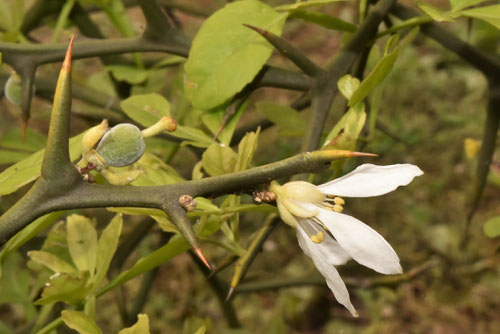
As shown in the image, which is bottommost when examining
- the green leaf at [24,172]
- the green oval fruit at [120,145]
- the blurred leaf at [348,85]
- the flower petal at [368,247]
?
the flower petal at [368,247]

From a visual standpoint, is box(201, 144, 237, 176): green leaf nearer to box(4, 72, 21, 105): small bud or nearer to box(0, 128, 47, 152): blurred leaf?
box(4, 72, 21, 105): small bud

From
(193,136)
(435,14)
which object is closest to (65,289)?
(193,136)

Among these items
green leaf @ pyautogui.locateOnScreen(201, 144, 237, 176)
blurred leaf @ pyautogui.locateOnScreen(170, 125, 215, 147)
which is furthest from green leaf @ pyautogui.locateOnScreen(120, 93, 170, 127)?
green leaf @ pyautogui.locateOnScreen(201, 144, 237, 176)

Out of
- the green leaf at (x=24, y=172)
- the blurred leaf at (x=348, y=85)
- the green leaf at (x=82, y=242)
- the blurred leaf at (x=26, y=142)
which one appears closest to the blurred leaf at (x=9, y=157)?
the blurred leaf at (x=26, y=142)

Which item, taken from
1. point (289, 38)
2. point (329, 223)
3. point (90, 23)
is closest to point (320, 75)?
point (329, 223)

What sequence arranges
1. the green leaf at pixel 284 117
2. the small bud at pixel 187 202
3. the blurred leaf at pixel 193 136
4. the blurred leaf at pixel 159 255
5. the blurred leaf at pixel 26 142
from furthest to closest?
the blurred leaf at pixel 26 142
the green leaf at pixel 284 117
the blurred leaf at pixel 193 136
the blurred leaf at pixel 159 255
the small bud at pixel 187 202

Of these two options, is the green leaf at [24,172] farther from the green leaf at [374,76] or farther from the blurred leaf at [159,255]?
the green leaf at [374,76]

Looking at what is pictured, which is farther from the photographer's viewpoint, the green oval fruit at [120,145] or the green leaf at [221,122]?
the green leaf at [221,122]
